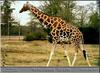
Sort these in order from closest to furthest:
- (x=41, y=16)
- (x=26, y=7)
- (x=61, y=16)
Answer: (x=26, y=7) → (x=41, y=16) → (x=61, y=16)

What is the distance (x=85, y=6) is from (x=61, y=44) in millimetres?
1535

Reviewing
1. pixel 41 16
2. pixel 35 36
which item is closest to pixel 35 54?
pixel 35 36

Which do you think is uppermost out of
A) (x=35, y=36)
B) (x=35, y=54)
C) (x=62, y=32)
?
(x=62, y=32)

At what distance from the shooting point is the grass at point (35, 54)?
7.86 metres

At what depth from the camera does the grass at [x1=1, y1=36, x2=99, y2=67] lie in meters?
7.86

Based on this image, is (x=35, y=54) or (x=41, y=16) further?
(x=35, y=54)

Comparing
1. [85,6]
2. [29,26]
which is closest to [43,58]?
[29,26]

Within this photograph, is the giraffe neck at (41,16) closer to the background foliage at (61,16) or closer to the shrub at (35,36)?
the background foliage at (61,16)

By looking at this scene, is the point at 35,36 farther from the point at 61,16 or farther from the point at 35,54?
the point at 61,16

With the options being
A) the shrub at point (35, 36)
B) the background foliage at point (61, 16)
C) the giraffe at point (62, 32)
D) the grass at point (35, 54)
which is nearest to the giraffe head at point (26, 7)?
the giraffe at point (62, 32)

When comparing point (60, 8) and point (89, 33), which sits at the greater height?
point (60, 8)

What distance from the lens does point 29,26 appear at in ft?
29.4

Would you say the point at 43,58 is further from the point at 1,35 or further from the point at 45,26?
the point at 1,35

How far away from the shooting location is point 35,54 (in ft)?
28.6
